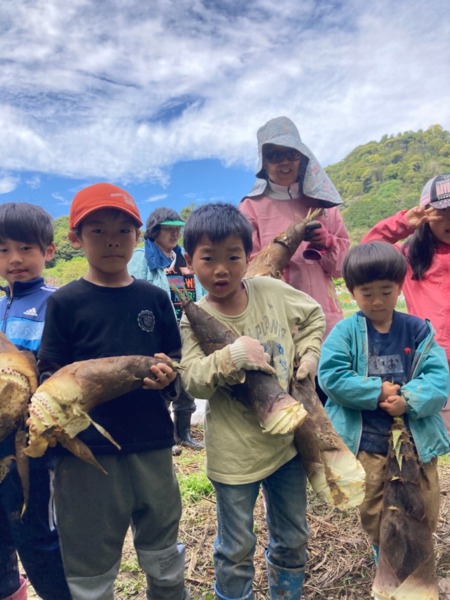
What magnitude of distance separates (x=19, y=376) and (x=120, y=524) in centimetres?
67

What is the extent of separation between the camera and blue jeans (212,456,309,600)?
5.56 feet

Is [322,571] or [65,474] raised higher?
[65,474]

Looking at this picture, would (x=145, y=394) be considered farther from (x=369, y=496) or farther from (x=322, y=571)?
(x=322, y=571)

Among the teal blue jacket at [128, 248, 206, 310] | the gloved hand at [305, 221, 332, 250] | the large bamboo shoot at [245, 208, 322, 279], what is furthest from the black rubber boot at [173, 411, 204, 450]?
the gloved hand at [305, 221, 332, 250]

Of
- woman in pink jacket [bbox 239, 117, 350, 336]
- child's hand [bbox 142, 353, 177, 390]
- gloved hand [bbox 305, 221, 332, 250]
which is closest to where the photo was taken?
child's hand [bbox 142, 353, 177, 390]

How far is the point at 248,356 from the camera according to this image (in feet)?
5.06

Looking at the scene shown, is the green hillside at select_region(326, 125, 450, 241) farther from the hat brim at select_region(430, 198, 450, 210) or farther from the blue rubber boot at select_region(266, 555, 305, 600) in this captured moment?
the blue rubber boot at select_region(266, 555, 305, 600)

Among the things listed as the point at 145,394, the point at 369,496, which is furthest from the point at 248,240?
the point at 369,496

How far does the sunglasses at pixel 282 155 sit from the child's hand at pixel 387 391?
1.51 meters

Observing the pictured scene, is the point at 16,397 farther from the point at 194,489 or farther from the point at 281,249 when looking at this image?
the point at 194,489

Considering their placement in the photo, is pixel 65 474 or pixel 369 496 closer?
pixel 65 474

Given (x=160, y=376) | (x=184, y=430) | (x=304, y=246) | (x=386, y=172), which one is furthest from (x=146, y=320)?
(x=386, y=172)

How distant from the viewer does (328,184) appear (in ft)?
8.93

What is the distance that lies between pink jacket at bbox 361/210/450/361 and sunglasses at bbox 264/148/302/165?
652mm
